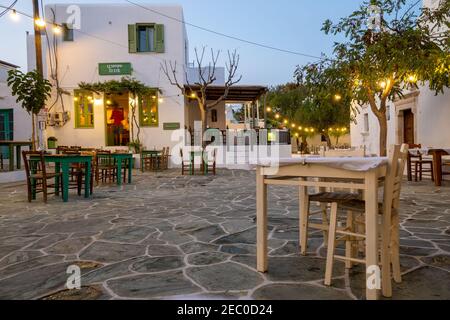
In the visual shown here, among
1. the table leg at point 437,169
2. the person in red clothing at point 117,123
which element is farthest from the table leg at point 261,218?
the person in red clothing at point 117,123

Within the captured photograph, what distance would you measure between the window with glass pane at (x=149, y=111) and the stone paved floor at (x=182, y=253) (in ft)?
28.9

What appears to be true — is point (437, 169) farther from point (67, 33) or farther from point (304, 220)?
point (67, 33)

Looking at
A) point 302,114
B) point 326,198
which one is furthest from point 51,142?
point 302,114

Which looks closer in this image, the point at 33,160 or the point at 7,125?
the point at 33,160

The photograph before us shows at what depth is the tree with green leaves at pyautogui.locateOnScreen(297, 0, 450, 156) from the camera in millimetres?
7448

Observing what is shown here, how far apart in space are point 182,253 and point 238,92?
1271cm

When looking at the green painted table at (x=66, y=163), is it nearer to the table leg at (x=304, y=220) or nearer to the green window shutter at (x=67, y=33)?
the table leg at (x=304, y=220)

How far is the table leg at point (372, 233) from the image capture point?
2.19 metres

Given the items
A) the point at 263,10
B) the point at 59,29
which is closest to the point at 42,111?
the point at 59,29

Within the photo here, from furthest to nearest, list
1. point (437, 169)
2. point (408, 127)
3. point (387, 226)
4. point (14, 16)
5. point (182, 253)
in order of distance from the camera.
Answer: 1. point (408, 127)
2. point (14, 16)
3. point (437, 169)
4. point (182, 253)
5. point (387, 226)

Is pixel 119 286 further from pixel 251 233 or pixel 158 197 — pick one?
pixel 158 197

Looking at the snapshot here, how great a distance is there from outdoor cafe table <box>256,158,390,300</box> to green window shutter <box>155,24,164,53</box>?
1289 cm

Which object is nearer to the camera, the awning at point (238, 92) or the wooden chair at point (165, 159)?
the wooden chair at point (165, 159)

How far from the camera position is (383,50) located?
764cm
